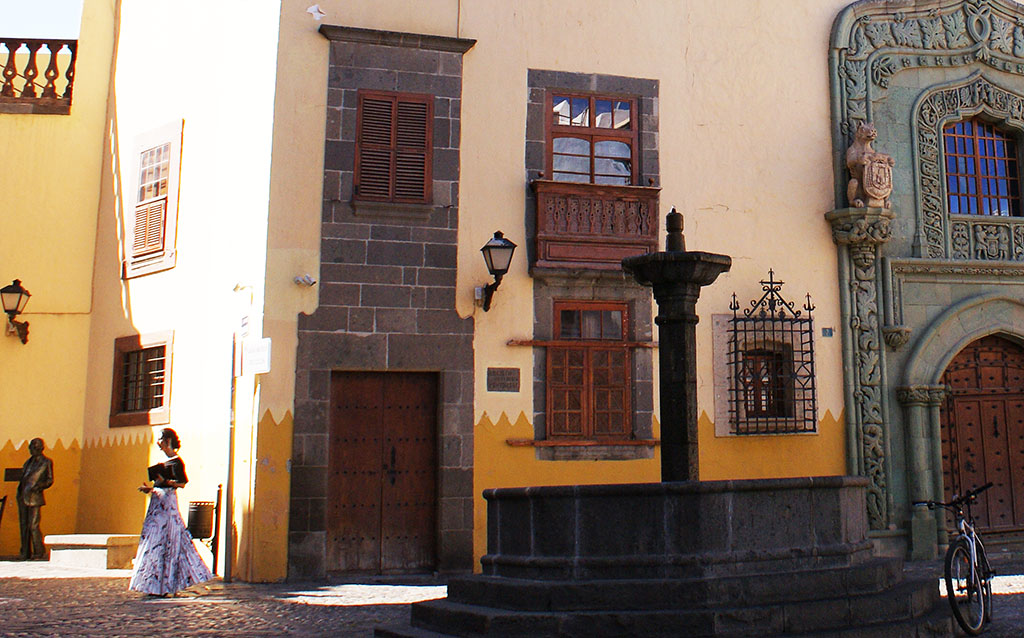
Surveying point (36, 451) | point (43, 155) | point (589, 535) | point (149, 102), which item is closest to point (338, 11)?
point (149, 102)

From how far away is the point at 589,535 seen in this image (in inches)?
297

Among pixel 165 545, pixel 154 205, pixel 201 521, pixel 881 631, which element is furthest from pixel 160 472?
pixel 881 631

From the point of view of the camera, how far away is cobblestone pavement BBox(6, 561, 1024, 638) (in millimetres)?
8273

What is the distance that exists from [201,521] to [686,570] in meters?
7.04

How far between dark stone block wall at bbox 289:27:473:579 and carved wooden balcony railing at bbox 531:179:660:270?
1114 millimetres

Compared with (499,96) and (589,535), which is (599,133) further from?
(589,535)

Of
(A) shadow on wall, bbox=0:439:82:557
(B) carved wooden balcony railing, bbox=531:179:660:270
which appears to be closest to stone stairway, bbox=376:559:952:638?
(B) carved wooden balcony railing, bbox=531:179:660:270

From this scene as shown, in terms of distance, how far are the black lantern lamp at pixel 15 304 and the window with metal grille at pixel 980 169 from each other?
502 inches

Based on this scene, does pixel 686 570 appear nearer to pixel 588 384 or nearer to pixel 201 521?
pixel 588 384

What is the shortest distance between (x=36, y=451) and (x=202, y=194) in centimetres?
413

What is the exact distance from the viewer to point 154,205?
14.3 m

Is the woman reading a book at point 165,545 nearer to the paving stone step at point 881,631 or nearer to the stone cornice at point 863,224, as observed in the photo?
the paving stone step at point 881,631

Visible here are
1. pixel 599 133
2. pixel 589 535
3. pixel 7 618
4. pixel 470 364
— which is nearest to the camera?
pixel 589 535

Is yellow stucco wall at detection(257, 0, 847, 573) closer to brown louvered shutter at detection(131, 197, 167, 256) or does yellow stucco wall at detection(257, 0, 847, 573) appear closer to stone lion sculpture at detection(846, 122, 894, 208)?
stone lion sculpture at detection(846, 122, 894, 208)
